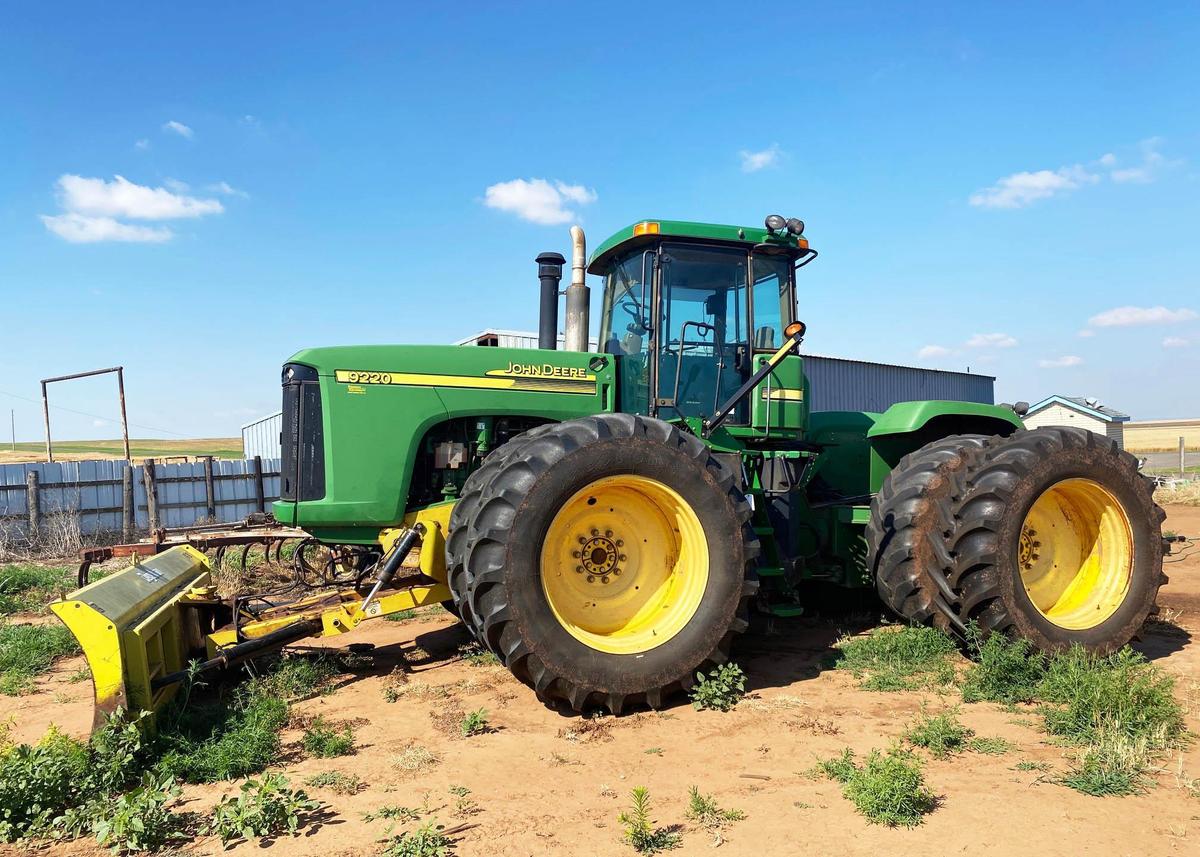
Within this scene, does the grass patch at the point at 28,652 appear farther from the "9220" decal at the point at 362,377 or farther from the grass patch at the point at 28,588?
the "9220" decal at the point at 362,377

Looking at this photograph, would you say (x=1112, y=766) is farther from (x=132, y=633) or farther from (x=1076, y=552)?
(x=132, y=633)

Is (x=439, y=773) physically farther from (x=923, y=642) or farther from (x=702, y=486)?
(x=923, y=642)

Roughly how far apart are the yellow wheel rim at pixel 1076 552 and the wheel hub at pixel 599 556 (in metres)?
2.83

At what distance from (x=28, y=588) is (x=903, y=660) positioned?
31.1 feet

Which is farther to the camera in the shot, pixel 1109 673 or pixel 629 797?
pixel 1109 673

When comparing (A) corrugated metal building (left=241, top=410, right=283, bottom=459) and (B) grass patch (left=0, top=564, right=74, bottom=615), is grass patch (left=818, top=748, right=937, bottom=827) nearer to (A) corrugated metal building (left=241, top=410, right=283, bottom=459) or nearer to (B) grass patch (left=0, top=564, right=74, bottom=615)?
(B) grass patch (left=0, top=564, right=74, bottom=615)

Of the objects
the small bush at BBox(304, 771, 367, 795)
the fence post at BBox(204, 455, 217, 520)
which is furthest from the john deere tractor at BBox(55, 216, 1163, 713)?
the fence post at BBox(204, 455, 217, 520)

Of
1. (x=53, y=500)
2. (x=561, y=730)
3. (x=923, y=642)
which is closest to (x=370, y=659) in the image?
(x=561, y=730)

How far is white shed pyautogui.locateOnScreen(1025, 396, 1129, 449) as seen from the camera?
32094 millimetres

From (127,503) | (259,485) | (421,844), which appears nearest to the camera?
(421,844)

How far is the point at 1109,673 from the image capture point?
14.5 feet

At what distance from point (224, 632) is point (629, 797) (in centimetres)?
261

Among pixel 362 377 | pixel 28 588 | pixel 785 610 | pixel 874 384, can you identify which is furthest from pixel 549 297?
pixel 874 384

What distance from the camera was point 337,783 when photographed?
3.55 meters
